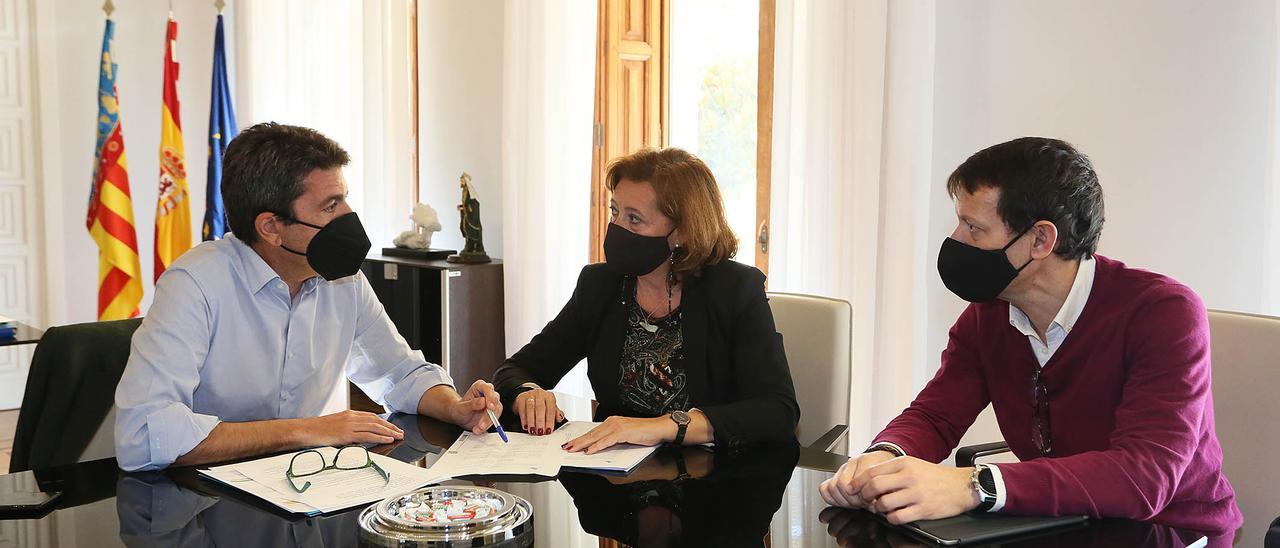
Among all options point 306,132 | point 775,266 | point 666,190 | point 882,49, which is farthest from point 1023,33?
point 306,132

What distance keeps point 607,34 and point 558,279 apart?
3.76ft

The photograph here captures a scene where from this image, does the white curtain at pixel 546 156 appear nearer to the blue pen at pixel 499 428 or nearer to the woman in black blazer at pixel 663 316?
the woman in black blazer at pixel 663 316

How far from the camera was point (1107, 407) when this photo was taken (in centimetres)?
163

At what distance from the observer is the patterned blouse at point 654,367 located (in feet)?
7.17

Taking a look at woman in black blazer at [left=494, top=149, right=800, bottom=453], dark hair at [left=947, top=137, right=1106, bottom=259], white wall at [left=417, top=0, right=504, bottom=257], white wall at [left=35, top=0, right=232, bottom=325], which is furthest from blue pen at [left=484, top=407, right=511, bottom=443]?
white wall at [left=35, top=0, right=232, bottom=325]

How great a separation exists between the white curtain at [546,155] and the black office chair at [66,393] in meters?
2.63

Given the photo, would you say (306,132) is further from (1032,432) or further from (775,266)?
(775,266)

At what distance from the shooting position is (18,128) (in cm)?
586

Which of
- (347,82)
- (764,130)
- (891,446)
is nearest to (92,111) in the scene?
(347,82)

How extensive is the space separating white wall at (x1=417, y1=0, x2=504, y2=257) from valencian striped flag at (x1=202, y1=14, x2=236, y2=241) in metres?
1.24

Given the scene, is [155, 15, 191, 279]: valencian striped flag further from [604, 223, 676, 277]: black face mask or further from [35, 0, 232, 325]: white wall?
[604, 223, 676, 277]: black face mask

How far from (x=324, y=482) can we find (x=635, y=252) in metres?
0.90

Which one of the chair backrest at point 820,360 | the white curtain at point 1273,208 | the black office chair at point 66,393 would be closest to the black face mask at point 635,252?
the chair backrest at point 820,360

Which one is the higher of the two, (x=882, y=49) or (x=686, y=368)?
(x=882, y=49)
